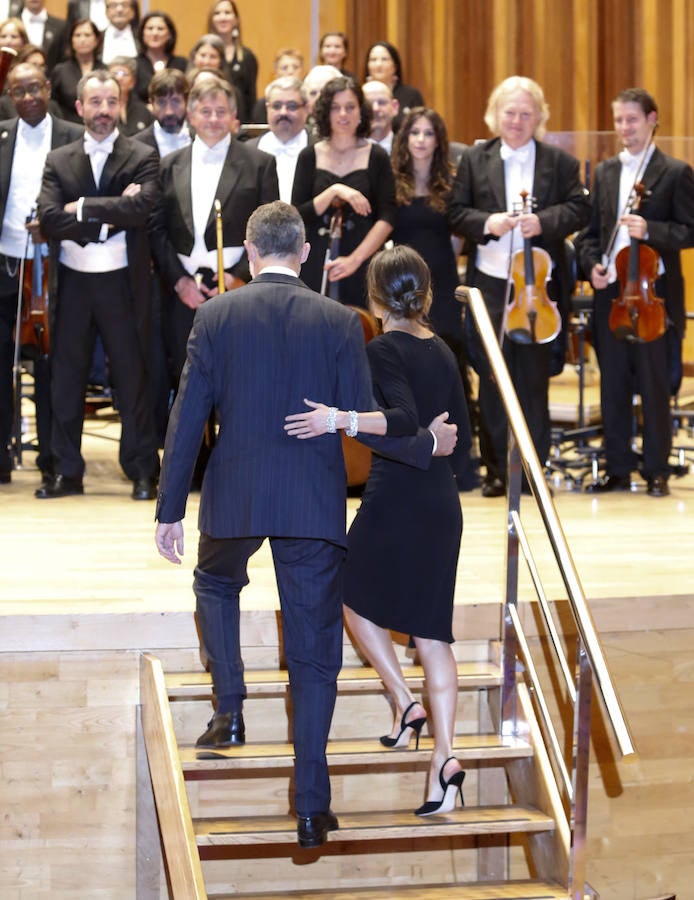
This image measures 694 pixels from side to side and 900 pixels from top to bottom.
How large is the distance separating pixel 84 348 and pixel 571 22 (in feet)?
15.4

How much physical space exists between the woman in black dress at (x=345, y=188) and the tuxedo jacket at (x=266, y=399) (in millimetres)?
1963

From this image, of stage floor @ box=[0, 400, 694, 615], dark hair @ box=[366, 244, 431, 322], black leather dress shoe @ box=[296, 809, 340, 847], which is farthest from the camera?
stage floor @ box=[0, 400, 694, 615]

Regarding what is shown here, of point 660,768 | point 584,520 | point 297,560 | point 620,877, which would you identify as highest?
point 297,560

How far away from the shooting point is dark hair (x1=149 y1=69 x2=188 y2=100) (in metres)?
5.23

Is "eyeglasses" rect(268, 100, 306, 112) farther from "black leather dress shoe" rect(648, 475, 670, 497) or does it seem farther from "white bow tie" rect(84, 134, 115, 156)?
"black leather dress shoe" rect(648, 475, 670, 497)

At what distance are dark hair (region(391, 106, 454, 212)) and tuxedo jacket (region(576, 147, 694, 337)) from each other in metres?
0.56

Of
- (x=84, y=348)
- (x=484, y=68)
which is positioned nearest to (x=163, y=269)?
(x=84, y=348)

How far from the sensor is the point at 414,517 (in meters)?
3.22

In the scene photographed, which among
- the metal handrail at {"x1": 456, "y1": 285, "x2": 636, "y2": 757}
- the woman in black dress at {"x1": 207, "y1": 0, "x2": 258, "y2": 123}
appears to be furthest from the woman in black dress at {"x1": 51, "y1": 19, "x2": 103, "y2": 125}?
the metal handrail at {"x1": 456, "y1": 285, "x2": 636, "y2": 757}

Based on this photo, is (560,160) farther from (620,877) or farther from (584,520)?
(620,877)

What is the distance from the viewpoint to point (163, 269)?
16.5ft

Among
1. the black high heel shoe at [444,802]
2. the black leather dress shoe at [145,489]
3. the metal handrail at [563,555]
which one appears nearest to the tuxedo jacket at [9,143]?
the black leather dress shoe at [145,489]

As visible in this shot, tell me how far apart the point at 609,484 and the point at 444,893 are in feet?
7.87

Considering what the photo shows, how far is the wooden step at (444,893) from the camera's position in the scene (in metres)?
3.24
